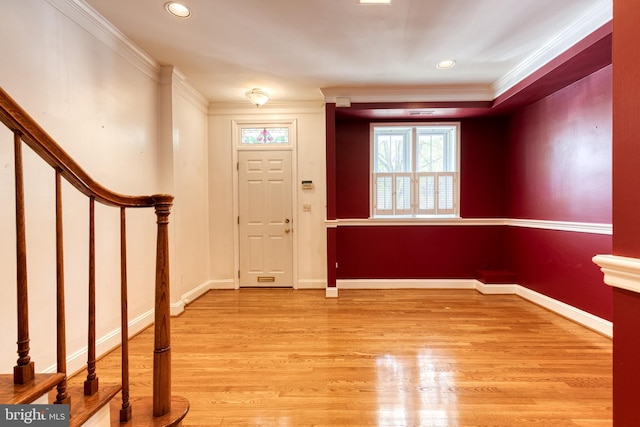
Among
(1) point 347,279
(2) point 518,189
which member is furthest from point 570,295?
(1) point 347,279

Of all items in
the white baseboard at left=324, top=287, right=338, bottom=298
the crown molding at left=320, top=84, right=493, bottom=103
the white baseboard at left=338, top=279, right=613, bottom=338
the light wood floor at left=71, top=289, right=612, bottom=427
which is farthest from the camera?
the white baseboard at left=324, top=287, right=338, bottom=298

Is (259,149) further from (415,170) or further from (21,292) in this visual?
(21,292)

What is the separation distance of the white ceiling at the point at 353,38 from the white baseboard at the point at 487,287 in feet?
8.21

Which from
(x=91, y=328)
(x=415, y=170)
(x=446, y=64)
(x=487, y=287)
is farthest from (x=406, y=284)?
(x=91, y=328)

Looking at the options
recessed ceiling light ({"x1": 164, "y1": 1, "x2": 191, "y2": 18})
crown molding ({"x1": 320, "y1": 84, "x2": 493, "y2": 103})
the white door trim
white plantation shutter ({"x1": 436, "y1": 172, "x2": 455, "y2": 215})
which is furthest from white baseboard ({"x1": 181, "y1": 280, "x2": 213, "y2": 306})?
white plantation shutter ({"x1": 436, "y1": 172, "x2": 455, "y2": 215})

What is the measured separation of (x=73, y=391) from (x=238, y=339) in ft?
4.83

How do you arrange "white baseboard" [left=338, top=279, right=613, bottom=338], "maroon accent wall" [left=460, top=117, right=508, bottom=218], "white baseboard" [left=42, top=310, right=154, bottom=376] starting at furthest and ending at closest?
"maroon accent wall" [left=460, top=117, right=508, bottom=218]
"white baseboard" [left=338, top=279, right=613, bottom=338]
"white baseboard" [left=42, top=310, right=154, bottom=376]

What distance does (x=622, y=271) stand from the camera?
937 millimetres

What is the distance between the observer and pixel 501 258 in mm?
4043

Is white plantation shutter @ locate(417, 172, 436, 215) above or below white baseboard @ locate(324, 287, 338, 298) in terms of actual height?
above

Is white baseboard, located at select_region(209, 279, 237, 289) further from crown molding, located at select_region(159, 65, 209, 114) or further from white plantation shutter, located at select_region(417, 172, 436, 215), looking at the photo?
white plantation shutter, located at select_region(417, 172, 436, 215)

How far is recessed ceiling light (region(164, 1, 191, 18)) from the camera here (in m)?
2.09

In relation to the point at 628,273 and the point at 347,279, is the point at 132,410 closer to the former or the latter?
the point at 628,273

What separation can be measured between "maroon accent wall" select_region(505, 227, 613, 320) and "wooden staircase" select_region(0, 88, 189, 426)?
3.51m
